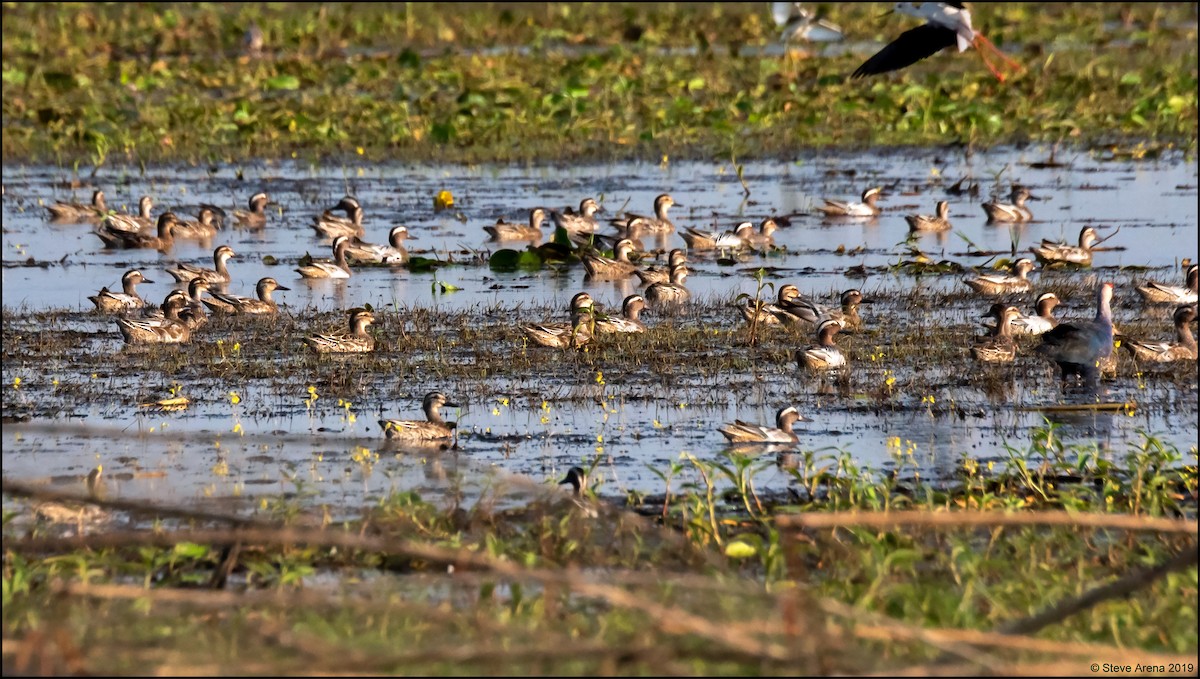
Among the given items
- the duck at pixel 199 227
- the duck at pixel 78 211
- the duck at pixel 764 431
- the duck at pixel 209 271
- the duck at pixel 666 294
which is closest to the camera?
the duck at pixel 764 431

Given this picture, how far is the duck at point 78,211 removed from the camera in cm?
1994

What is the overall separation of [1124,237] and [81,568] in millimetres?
13038

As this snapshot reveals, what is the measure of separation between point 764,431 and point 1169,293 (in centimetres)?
555

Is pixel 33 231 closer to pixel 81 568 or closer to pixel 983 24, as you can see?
pixel 81 568

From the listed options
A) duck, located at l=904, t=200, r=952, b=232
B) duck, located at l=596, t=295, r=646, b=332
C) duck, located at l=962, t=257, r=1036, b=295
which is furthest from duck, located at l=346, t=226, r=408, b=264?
duck, located at l=962, t=257, r=1036, b=295

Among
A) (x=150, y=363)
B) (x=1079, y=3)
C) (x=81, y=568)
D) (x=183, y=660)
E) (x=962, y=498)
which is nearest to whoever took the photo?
(x=183, y=660)

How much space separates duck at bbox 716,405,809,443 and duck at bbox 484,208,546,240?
8194mm

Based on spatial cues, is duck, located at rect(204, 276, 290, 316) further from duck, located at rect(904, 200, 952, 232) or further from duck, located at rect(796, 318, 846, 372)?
duck, located at rect(904, 200, 952, 232)

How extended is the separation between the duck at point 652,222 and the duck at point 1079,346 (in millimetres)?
6566

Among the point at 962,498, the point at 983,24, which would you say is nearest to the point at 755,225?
the point at 962,498

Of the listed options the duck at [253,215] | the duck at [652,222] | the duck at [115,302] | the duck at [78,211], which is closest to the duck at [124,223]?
the duck at [78,211]

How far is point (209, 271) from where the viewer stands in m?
16.7

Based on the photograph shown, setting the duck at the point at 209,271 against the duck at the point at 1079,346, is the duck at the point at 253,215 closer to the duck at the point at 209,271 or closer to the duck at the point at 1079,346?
the duck at the point at 209,271

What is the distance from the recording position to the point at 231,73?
29.9m
